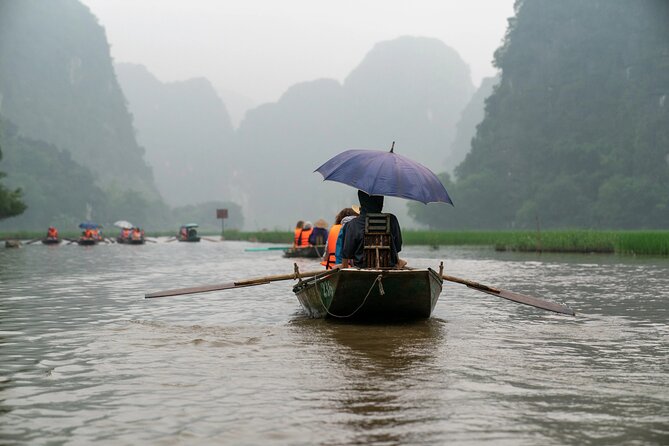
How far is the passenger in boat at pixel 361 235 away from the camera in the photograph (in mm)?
10031

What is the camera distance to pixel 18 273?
71.5 feet

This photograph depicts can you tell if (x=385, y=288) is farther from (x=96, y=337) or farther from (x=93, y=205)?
(x=93, y=205)

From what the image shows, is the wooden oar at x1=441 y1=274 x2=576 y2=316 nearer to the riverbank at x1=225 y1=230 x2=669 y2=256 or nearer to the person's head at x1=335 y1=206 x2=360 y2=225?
the person's head at x1=335 y1=206 x2=360 y2=225

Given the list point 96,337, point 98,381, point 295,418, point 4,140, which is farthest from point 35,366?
point 4,140

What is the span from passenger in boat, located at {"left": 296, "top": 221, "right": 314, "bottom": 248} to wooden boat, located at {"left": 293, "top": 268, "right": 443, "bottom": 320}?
58.8 feet

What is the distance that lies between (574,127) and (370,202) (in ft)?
258

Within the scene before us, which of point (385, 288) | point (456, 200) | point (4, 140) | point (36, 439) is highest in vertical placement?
point (4, 140)

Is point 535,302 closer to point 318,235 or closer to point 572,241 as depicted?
point 318,235

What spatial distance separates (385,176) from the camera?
384 inches

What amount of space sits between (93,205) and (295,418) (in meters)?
109

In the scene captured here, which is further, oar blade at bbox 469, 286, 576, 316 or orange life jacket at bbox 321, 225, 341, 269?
orange life jacket at bbox 321, 225, 341, 269

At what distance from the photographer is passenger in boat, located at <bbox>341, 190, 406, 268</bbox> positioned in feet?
32.9

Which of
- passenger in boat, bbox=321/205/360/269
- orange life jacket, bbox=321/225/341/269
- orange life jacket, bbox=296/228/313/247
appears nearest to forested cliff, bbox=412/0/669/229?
orange life jacket, bbox=296/228/313/247

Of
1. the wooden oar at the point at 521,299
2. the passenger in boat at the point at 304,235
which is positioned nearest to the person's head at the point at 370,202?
the wooden oar at the point at 521,299
